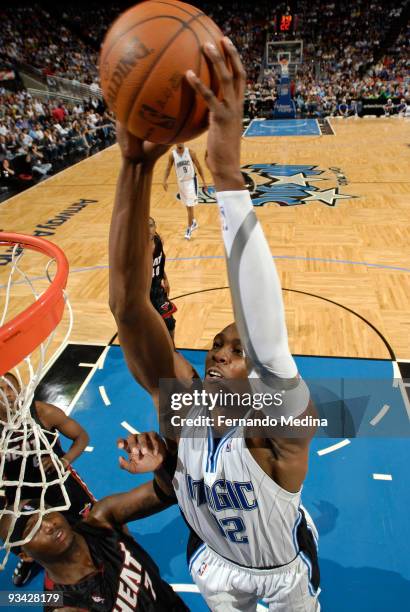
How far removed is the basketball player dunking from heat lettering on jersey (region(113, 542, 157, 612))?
0.20 m

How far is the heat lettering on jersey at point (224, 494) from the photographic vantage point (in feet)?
4.86

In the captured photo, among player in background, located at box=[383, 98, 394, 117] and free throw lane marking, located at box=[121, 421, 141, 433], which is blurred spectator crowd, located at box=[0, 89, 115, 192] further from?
player in background, located at box=[383, 98, 394, 117]

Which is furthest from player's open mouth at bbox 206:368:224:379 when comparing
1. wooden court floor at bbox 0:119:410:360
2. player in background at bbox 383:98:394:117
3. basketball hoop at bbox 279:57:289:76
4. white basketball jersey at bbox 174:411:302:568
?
basketball hoop at bbox 279:57:289:76

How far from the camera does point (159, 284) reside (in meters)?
4.12

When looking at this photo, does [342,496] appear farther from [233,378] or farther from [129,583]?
[233,378]

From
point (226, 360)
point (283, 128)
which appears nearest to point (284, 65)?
point (283, 128)

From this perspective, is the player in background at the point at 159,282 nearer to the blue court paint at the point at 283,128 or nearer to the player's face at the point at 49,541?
the player's face at the point at 49,541

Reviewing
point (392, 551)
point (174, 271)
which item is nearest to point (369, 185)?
point (174, 271)

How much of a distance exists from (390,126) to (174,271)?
1515 centimetres

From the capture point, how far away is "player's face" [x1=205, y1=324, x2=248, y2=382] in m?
1.67

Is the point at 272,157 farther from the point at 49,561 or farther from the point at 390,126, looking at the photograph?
the point at 49,561

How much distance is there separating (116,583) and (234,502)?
678mm

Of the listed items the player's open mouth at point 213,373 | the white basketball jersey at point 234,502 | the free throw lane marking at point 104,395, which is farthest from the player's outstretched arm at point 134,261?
the free throw lane marking at point 104,395

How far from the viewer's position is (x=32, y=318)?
1669 millimetres
